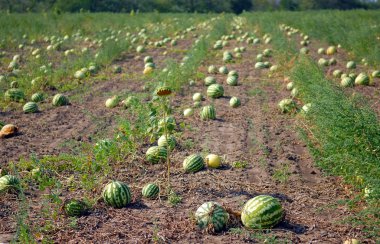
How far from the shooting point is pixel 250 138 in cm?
684

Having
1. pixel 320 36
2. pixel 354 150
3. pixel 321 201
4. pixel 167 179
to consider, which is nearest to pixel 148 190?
pixel 167 179

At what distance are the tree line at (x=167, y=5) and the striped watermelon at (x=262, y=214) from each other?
31806 millimetres

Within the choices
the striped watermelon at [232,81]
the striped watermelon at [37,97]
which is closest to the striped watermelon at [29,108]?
the striped watermelon at [37,97]

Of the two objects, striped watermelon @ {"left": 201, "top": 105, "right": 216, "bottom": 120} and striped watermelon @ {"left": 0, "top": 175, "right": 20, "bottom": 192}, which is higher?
striped watermelon @ {"left": 0, "top": 175, "right": 20, "bottom": 192}

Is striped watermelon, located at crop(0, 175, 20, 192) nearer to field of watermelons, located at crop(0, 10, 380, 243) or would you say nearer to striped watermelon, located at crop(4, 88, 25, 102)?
field of watermelons, located at crop(0, 10, 380, 243)

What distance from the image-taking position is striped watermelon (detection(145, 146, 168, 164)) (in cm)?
581

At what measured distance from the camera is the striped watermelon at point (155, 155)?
5806 millimetres

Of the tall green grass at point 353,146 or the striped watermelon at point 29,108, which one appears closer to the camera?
the tall green grass at point 353,146

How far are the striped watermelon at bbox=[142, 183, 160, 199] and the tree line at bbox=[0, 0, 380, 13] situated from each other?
3080cm

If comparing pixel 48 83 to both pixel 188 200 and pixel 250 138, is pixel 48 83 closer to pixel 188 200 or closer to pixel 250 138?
pixel 250 138

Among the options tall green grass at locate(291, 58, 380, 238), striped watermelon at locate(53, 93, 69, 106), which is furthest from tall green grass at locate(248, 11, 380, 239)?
striped watermelon at locate(53, 93, 69, 106)

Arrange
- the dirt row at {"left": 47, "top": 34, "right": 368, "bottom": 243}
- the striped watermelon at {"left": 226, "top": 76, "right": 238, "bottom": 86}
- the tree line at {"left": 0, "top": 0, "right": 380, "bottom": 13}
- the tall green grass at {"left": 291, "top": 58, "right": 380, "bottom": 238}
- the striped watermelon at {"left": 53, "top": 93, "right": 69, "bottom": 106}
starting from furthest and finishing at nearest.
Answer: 1. the tree line at {"left": 0, "top": 0, "right": 380, "bottom": 13}
2. the striped watermelon at {"left": 226, "top": 76, "right": 238, "bottom": 86}
3. the striped watermelon at {"left": 53, "top": 93, "right": 69, "bottom": 106}
4. the dirt row at {"left": 47, "top": 34, "right": 368, "bottom": 243}
5. the tall green grass at {"left": 291, "top": 58, "right": 380, "bottom": 238}

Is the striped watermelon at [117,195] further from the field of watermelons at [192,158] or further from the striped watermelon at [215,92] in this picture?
the striped watermelon at [215,92]

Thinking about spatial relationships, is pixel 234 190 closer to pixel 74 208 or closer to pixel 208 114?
pixel 74 208
